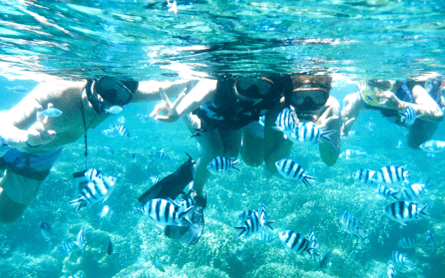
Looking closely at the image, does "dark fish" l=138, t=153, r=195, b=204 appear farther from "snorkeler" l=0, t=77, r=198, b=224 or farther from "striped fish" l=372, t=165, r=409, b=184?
"striped fish" l=372, t=165, r=409, b=184

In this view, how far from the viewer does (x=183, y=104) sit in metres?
5.07

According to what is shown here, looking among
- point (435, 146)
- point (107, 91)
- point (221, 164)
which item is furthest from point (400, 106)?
point (107, 91)

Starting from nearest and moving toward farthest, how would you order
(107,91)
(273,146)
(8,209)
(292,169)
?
1. (292,169)
2. (107,91)
3. (8,209)
4. (273,146)

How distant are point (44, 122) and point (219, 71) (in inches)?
222

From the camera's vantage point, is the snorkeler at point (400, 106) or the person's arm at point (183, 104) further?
the snorkeler at point (400, 106)

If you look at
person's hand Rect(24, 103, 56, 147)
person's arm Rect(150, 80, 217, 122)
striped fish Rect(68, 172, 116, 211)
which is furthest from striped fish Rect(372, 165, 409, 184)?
person's hand Rect(24, 103, 56, 147)

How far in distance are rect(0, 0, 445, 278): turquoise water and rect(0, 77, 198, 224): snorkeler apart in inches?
46.4

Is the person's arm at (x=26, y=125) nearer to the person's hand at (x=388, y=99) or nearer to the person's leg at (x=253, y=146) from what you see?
the person's leg at (x=253, y=146)

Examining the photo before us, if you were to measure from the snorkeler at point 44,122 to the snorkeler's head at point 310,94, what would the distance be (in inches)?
111

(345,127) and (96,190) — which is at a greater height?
(96,190)

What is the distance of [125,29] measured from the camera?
509 centimetres

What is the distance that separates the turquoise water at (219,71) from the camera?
14.6ft

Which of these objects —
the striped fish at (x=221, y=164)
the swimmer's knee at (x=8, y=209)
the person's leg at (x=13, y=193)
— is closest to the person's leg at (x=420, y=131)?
the striped fish at (x=221, y=164)

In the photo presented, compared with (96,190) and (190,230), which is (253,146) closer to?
(190,230)
